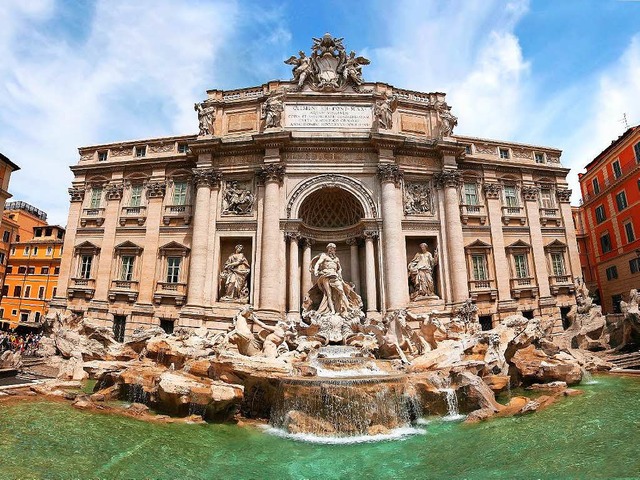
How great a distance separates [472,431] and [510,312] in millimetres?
13367

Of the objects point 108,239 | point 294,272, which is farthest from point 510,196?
point 108,239

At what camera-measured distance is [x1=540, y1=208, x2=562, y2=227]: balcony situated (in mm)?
24812

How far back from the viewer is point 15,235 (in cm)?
3906

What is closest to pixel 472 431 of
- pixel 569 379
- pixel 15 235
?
pixel 569 379

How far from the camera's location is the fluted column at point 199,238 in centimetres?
2059

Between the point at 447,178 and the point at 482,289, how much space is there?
259 inches

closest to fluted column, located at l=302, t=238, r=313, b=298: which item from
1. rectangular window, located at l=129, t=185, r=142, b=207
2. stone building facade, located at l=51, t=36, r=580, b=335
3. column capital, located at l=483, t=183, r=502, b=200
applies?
stone building facade, located at l=51, t=36, r=580, b=335

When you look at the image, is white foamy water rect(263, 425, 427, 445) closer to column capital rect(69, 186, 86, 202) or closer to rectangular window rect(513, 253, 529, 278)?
rectangular window rect(513, 253, 529, 278)

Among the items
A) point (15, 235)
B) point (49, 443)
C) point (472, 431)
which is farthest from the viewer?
point (15, 235)

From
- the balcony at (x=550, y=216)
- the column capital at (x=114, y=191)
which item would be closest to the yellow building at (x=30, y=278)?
the column capital at (x=114, y=191)

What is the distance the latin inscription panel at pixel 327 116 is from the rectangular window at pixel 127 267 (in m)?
12.1

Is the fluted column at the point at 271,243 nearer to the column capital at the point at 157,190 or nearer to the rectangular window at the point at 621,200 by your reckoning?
the column capital at the point at 157,190

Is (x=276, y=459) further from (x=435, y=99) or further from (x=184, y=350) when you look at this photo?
(x=435, y=99)

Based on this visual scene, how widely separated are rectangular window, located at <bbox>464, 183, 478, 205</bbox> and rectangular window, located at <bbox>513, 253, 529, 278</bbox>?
13.4 ft
